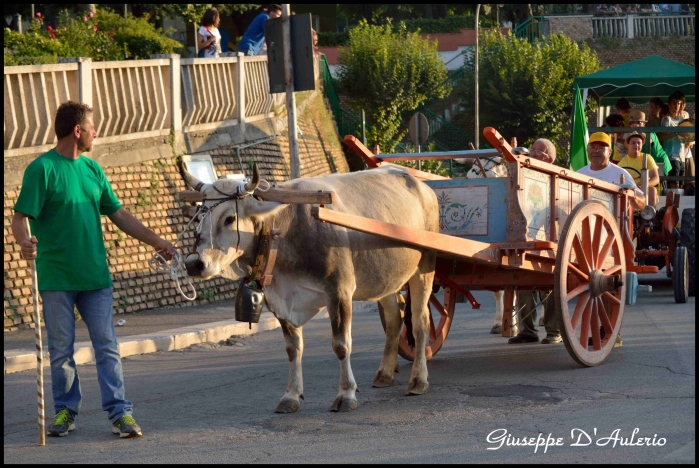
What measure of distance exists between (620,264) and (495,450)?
4154mm

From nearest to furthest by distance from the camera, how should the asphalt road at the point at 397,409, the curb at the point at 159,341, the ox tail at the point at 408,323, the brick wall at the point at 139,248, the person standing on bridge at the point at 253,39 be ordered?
the asphalt road at the point at 397,409, the ox tail at the point at 408,323, the curb at the point at 159,341, the brick wall at the point at 139,248, the person standing on bridge at the point at 253,39

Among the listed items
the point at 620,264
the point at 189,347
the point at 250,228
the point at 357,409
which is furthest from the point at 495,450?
the point at 189,347

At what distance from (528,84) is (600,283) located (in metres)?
32.7

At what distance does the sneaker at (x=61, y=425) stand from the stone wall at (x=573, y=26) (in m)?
43.3

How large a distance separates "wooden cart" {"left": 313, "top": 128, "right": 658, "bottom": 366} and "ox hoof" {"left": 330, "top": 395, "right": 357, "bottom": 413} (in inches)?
51.8

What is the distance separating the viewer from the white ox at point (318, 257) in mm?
7430

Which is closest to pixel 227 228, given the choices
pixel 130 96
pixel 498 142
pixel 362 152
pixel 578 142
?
pixel 498 142

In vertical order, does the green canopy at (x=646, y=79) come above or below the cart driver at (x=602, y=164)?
above

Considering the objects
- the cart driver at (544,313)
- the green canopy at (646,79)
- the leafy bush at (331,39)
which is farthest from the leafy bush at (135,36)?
the leafy bush at (331,39)

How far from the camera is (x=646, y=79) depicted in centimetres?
1706

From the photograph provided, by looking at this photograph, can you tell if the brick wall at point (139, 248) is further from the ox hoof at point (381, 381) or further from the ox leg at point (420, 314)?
the ox leg at point (420, 314)

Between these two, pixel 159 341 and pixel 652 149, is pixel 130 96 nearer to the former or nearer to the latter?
pixel 159 341

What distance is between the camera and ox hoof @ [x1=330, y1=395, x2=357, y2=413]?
25.2 ft

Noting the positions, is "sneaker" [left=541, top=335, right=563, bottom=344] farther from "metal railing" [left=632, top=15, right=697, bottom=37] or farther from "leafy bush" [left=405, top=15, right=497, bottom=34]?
"metal railing" [left=632, top=15, right=697, bottom=37]
